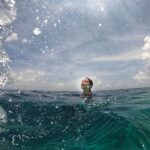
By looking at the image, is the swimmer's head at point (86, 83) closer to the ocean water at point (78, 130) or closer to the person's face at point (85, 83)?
the person's face at point (85, 83)

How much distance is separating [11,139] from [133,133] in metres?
5.24

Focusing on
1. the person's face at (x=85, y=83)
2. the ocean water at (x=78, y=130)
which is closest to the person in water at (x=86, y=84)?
the person's face at (x=85, y=83)

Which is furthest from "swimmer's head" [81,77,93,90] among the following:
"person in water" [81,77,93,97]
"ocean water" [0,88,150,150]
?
"ocean water" [0,88,150,150]

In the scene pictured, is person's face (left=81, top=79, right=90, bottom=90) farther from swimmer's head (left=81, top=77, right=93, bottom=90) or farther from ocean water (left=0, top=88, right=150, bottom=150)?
ocean water (left=0, top=88, right=150, bottom=150)

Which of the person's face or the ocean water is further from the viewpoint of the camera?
the person's face

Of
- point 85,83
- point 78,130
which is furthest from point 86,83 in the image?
point 78,130

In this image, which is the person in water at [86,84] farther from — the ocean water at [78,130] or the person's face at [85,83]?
the ocean water at [78,130]

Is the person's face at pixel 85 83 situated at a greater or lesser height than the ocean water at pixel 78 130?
greater

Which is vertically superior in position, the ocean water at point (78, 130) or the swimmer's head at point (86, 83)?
the swimmer's head at point (86, 83)

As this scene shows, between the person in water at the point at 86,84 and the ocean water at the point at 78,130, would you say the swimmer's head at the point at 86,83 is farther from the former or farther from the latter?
the ocean water at the point at 78,130

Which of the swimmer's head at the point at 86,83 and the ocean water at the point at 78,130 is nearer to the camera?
the ocean water at the point at 78,130

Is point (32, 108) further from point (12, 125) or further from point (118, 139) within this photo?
point (118, 139)

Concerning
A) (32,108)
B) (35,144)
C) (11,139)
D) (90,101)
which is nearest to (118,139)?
(35,144)

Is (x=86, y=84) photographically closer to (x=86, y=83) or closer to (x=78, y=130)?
(x=86, y=83)
